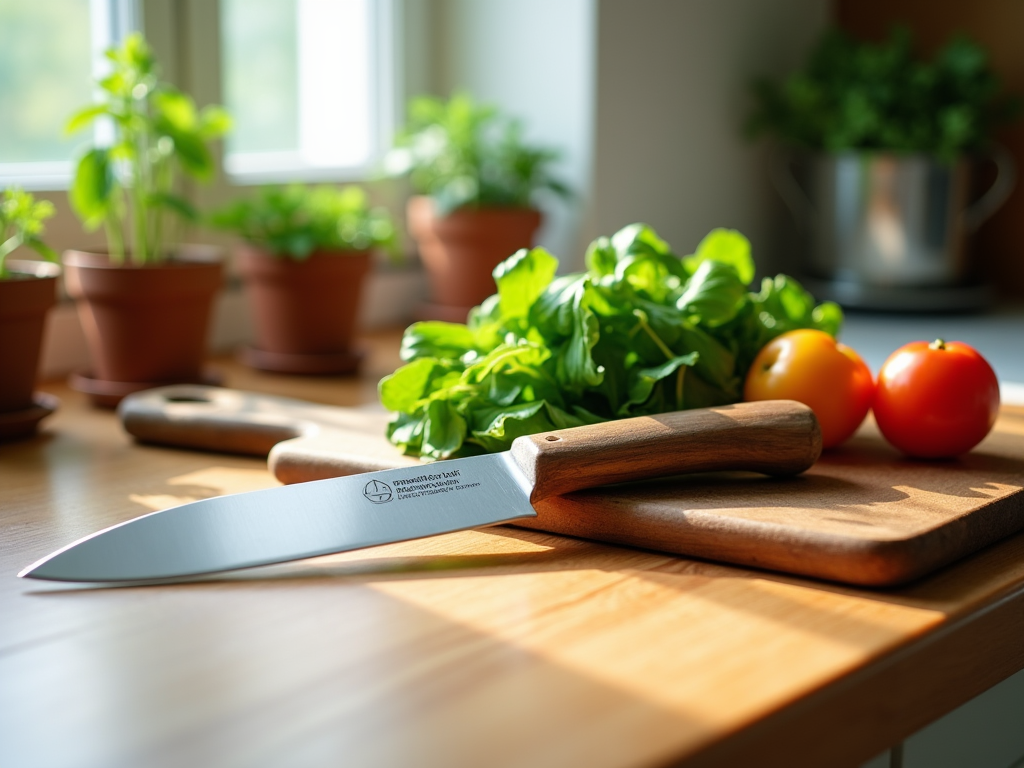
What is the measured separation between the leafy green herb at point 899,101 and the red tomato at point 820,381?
92cm

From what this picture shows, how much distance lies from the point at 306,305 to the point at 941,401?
789 mm

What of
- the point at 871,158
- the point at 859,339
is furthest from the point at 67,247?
the point at 871,158

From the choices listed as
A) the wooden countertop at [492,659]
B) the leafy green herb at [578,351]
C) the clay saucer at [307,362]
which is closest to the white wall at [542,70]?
the clay saucer at [307,362]

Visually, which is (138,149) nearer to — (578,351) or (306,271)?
(306,271)

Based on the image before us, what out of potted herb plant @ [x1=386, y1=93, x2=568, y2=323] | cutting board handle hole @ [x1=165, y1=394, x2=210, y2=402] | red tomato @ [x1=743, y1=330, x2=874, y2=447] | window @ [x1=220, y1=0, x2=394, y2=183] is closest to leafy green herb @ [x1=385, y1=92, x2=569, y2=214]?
potted herb plant @ [x1=386, y1=93, x2=568, y2=323]

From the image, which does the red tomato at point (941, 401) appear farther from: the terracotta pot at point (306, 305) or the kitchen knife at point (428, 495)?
the terracotta pot at point (306, 305)

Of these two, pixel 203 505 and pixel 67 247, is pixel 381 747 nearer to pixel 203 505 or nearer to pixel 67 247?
pixel 203 505

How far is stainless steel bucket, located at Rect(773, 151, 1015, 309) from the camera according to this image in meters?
1.72

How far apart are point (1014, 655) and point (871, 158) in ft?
3.81

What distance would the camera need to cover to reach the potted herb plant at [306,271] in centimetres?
140

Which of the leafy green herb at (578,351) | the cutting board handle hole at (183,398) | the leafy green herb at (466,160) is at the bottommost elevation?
the cutting board handle hole at (183,398)

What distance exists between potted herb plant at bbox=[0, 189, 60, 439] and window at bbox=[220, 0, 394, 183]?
0.53 meters

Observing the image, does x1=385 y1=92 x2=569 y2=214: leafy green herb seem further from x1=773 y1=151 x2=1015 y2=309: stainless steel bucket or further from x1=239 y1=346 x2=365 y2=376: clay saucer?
x1=773 y1=151 x2=1015 y2=309: stainless steel bucket

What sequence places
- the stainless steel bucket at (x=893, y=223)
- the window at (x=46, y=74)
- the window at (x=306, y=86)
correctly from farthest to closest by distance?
1. the stainless steel bucket at (x=893, y=223)
2. the window at (x=306, y=86)
3. the window at (x=46, y=74)
